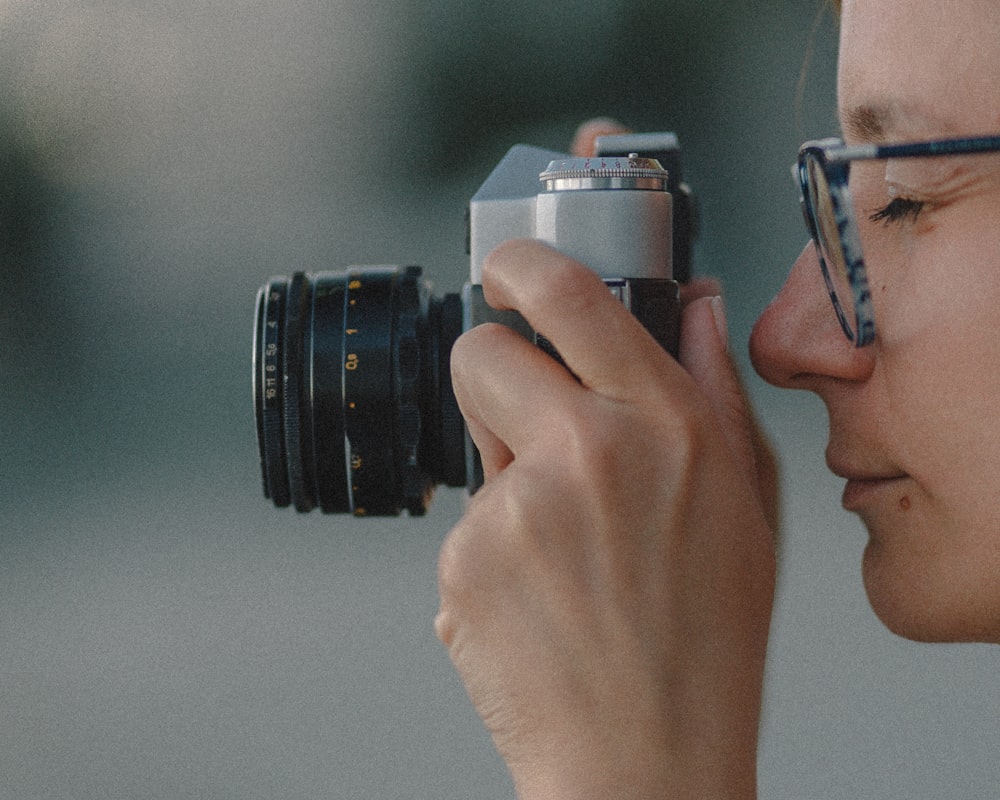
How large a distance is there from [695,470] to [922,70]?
21 cm

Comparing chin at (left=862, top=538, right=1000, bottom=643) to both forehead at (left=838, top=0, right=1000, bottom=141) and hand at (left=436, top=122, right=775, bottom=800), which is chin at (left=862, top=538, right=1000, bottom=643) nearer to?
hand at (left=436, top=122, right=775, bottom=800)

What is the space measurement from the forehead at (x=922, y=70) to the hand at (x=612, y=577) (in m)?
0.16

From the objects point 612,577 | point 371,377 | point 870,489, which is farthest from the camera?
point 371,377

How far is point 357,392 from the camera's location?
676 millimetres

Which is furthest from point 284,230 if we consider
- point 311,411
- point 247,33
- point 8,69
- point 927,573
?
point 927,573

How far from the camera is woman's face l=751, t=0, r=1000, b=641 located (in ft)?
1.59

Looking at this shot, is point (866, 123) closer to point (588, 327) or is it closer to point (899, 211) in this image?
point (899, 211)

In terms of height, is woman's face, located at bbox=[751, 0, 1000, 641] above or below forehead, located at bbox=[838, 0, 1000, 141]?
below

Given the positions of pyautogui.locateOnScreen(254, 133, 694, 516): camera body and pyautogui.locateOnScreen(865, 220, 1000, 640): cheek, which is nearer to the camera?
pyautogui.locateOnScreen(865, 220, 1000, 640): cheek

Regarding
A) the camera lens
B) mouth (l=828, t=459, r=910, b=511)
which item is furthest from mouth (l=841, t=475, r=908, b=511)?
the camera lens

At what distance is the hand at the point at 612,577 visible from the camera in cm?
46

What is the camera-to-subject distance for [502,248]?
20.0 inches

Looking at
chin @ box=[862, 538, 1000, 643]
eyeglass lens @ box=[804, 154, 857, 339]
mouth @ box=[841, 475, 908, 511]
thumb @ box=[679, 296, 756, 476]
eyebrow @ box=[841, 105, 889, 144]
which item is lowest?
chin @ box=[862, 538, 1000, 643]

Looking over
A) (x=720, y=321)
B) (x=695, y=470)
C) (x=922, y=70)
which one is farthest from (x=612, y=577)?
(x=922, y=70)
